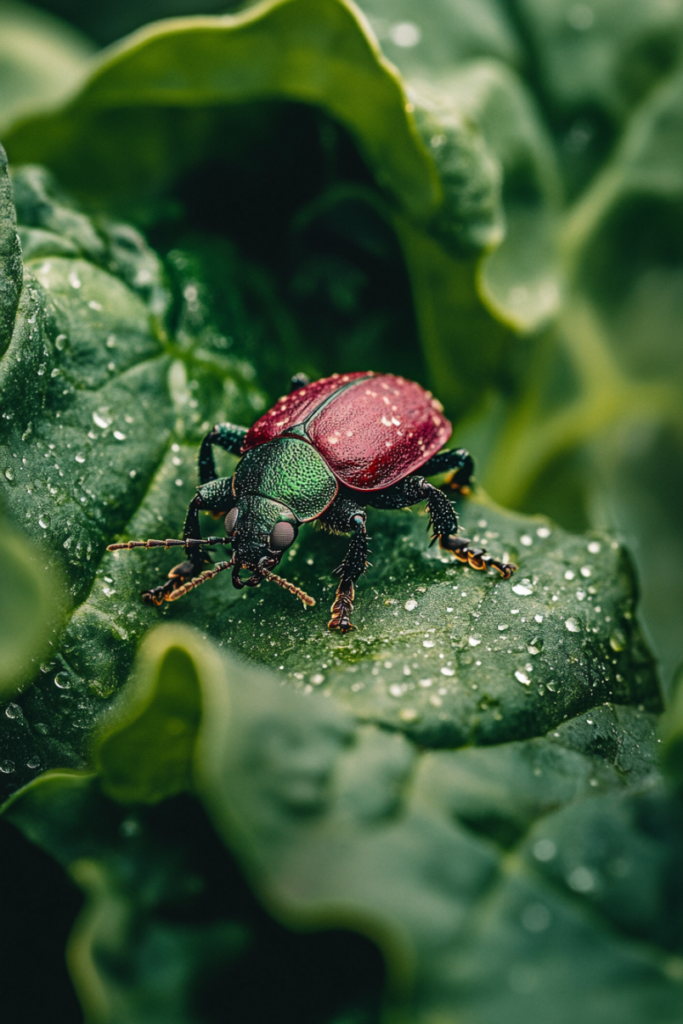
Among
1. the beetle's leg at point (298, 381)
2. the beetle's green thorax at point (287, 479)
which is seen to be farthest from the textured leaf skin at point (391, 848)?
the beetle's leg at point (298, 381)

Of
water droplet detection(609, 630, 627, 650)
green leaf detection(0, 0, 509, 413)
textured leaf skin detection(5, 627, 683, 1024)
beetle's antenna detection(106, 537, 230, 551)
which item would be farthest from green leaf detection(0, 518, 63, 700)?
green leaf detection(0, 0, 509, 413)

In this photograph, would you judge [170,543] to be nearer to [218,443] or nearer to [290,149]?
[218,443]

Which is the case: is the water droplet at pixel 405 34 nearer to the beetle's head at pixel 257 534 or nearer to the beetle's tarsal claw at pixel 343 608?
the beetle's head at pixel 257 534

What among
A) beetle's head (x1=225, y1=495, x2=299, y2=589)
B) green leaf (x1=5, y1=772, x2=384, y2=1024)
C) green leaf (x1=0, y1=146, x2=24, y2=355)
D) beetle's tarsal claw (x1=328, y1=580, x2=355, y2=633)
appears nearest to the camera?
green leaf (x1=5, y1=772, x2=384, y2=1024)

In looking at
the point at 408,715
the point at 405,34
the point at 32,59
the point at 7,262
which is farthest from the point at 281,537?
the point at 32,59

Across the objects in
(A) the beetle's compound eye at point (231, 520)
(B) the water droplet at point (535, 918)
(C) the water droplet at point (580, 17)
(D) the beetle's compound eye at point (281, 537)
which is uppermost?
(C) the water droplet at point (580, 17)

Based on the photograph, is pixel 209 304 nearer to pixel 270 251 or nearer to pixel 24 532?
pixel 270 251

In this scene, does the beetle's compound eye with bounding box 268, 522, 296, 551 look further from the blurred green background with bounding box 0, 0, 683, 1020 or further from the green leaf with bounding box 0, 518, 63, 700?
the green leaf with bounding box 0, 518, 63, 700
